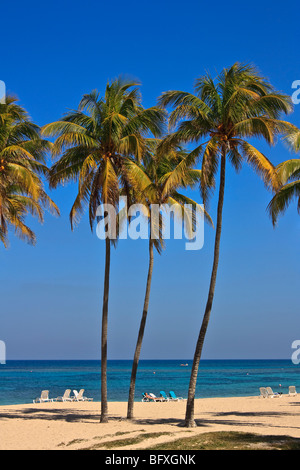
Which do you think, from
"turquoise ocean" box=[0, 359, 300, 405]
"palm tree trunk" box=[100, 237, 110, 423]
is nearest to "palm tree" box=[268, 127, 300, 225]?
"palm tree trunk" box=[100, 237, 110, 423]

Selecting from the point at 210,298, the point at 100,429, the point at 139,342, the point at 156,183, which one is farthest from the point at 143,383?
the point at 210,298

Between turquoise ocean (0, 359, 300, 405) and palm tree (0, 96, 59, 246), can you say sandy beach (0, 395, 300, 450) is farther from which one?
turquoise ocean (0, 359, 300, 405)

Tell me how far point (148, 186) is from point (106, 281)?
11.0 ft

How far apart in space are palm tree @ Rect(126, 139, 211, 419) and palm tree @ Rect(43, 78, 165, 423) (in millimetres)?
751

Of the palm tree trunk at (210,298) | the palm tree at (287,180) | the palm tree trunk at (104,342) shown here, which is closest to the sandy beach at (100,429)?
the palm tree trunk at (104,342)

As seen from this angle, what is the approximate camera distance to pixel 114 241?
1739cm

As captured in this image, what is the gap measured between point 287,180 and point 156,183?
4661 mm

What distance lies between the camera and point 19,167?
17.0 m

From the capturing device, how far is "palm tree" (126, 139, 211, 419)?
55.2 ft

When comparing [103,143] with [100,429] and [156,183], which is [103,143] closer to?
[156,183]
